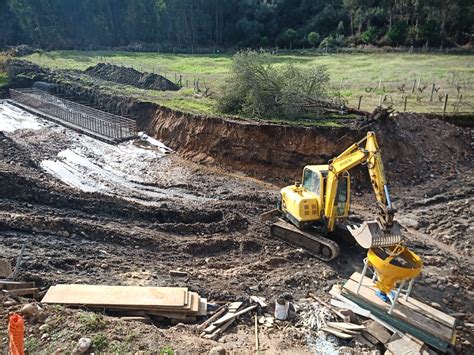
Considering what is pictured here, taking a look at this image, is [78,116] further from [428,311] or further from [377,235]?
[428,311]

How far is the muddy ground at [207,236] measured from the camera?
8945 mm

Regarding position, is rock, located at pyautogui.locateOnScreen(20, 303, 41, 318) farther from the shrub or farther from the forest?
the forest

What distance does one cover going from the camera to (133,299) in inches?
369

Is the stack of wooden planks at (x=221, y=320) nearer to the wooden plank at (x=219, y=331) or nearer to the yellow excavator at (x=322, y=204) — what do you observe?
the wooden plank at (x=219, y=331)

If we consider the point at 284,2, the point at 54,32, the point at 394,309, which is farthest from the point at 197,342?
the point at 54,32

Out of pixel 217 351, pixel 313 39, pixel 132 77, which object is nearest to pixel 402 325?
pixel 217 351

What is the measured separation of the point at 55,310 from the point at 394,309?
7.11 m

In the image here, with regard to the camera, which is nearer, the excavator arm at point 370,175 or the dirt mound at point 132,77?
the excavator arm at point 370,175

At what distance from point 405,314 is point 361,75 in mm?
25489

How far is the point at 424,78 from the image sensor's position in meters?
29.4

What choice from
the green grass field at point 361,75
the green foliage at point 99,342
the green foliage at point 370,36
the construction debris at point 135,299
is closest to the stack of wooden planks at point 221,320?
the construction debris at point 135,299

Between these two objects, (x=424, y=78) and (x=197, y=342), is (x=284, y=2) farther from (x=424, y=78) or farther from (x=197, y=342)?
(x=197, y=342)

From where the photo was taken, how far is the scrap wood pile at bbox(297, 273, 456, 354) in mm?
8578

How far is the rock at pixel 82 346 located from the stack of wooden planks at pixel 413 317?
19.1ft
